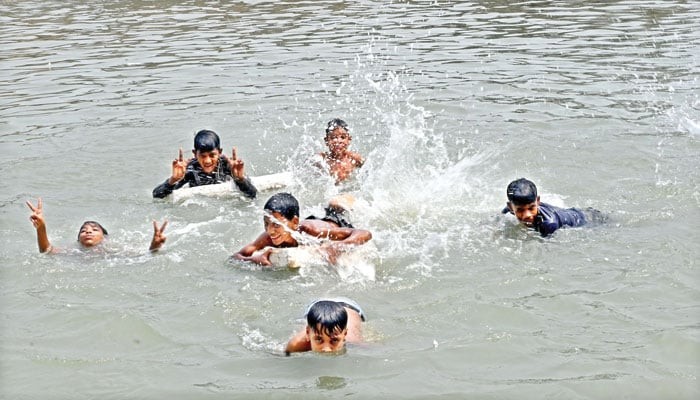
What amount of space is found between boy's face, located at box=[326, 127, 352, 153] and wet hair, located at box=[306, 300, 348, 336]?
4.39 metres

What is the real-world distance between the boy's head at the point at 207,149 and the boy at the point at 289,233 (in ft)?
6.43

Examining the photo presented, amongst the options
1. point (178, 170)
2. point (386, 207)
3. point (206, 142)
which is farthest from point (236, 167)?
point (386, 207)

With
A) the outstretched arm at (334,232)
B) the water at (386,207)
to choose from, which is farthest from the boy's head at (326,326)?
the outstretched arm at (334,232)

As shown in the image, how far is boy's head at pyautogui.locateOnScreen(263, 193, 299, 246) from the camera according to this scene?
6.87 m

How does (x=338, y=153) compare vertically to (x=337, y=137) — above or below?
below

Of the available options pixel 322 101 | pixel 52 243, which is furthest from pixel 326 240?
pixel 322 101

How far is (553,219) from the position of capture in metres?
7.44

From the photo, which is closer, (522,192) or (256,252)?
(256,252)

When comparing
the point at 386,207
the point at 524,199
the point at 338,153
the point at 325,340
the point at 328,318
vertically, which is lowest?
the point at 325,340

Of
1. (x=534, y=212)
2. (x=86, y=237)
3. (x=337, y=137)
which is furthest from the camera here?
(x=337, y=137)

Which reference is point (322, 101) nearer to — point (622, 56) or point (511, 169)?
point (511, 169)

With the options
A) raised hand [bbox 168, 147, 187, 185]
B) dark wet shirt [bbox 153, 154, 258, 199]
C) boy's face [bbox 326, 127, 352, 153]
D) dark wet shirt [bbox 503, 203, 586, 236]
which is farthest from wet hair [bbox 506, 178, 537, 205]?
raised hand [bbox 168, 147, 187, 185]

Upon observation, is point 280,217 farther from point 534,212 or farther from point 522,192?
point 534,212

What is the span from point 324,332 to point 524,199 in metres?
2.65
